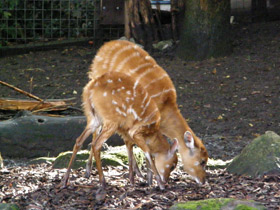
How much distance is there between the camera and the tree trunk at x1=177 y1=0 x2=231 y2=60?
934cm

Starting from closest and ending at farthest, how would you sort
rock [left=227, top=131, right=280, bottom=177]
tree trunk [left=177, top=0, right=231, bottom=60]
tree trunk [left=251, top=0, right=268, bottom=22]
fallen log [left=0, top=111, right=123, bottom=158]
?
rock [left=227, top=131, right=280, bottom=177] < fallen log [left=0, top=111, right=123, bottom=158] < tree trunk [left=177, top=0, right=231, bottom=60] < tree trunk [left=251, top=0, right=268, bottom=22]

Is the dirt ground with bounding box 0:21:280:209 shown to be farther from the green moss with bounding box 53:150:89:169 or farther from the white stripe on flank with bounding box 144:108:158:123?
the white stripe on flank with bounding box 144:108:158:123

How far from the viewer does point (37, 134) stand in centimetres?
636

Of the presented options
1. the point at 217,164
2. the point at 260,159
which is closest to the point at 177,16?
the point at 217,164

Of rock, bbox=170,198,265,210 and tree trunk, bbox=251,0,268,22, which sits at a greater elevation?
tree trunk, bbox=251,0,268,22

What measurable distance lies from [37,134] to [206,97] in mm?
2962

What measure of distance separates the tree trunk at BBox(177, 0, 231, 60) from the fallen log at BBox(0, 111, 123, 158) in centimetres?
359

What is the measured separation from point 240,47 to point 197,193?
236 inches

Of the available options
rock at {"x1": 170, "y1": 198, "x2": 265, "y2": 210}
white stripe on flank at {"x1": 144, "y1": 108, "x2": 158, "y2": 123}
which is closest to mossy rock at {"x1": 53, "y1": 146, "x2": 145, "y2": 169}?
white stripe on flank at {"x1": 144, "y1": 108, "x2": 158, "y2": 123}

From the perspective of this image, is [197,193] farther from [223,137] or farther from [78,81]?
[78,81]

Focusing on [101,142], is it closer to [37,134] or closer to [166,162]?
[166,162]

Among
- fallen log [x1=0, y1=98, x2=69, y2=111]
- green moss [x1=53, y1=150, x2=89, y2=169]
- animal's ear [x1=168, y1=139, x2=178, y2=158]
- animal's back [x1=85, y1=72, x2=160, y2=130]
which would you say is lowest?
green moss [x1=53, y1=150, x2=89, y2=169]

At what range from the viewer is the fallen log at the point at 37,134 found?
20.7 ft

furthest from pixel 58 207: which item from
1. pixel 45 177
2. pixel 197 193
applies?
pixel 197 193
